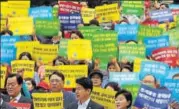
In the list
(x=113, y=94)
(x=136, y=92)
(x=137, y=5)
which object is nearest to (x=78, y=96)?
(x=113, y=94)

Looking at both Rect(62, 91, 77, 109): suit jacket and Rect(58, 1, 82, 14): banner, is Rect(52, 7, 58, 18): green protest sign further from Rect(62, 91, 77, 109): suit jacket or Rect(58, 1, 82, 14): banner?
Rect(62, 91, 77, 109): suit jacket

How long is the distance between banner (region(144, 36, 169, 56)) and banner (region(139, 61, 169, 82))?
5.67 feet

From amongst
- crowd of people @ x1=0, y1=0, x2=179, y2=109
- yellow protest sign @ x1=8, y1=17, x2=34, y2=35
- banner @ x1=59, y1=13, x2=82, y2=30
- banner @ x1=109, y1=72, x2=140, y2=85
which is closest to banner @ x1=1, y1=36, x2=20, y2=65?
crowd of people @ x1=0, y1=0, x2=179, y2=109

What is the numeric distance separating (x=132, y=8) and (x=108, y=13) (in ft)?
2.86

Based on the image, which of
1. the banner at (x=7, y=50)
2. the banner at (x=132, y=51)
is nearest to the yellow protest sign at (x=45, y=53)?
the banner at (x=7, y=50)

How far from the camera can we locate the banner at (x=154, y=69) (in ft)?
40.0

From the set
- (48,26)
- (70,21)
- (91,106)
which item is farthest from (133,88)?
(70,21)

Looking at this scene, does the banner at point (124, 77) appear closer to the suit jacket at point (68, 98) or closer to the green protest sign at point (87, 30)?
the suit jacket at point (68, 98)

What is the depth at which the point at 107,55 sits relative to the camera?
553 inches

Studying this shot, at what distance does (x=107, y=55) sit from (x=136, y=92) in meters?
2.57

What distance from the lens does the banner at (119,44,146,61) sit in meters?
13.7

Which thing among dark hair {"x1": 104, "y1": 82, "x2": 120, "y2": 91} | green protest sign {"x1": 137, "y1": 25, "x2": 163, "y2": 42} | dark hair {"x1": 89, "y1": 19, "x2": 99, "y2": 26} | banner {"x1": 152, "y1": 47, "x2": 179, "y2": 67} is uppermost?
dark hair {"x1": 89, "y1": 19, "x2": 99, "y2": 26}

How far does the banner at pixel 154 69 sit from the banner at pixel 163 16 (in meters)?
4.35

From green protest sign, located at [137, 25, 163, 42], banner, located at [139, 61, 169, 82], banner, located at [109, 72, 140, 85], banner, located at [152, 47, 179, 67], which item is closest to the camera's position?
banner, located at [109, 72, 140, 85]
